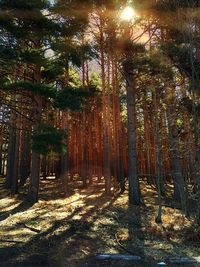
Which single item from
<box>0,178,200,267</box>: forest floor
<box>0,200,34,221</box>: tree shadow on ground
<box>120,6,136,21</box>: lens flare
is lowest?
<box>0,178,200,267</box>: forest floor

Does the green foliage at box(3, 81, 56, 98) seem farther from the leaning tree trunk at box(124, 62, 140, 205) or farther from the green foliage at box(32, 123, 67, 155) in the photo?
the leaning tree trunk at box(124, 62, 140, 205)

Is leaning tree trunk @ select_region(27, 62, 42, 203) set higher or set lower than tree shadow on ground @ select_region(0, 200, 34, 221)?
higher

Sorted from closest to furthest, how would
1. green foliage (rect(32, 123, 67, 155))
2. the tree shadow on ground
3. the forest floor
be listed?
the forest floor
green foliage (rect(32, 123, 67, 155))
the tree shadow on ground

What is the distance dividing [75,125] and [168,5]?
21963mm

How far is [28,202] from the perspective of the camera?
595 inches

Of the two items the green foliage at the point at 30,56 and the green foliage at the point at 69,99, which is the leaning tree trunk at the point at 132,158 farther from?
the green foliage at the point at 30,56

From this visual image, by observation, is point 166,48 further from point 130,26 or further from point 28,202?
point 28,202

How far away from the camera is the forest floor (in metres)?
7.54

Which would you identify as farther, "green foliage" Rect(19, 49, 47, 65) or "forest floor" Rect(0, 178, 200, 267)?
"green foliage" Rect(19, 49, 47, 65)

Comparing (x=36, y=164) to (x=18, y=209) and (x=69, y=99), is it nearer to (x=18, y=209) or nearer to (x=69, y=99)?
(x=18, y=209)

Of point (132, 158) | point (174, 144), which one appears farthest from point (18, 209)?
point (174, 144)

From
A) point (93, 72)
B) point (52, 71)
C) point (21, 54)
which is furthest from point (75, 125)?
point (21, 54)

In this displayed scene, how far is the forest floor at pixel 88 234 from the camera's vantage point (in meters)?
7.54

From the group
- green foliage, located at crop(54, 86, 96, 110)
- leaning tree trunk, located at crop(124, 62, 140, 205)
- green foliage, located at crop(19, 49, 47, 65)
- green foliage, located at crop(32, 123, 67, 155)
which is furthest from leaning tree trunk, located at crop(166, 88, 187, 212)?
green foliage, located at crop(19, 49, 47, 65)
